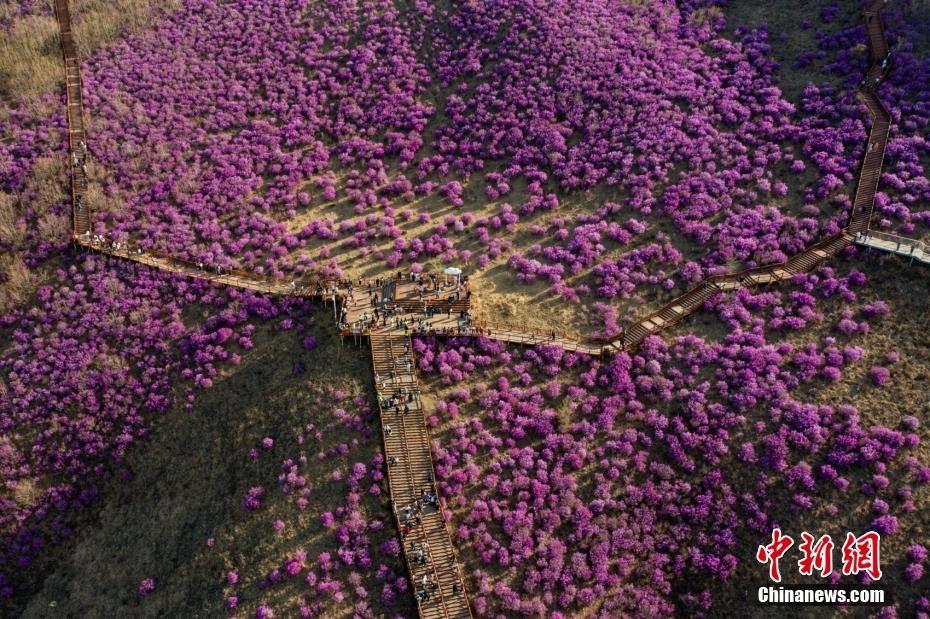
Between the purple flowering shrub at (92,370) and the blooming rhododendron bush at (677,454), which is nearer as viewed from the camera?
the blooming rhododendron bush at (677,454)

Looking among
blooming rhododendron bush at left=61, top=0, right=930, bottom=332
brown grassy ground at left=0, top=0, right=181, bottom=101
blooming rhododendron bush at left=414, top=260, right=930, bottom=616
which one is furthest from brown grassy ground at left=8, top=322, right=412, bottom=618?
brown grassy ground at left=0, top=0, right=181, bottom=101

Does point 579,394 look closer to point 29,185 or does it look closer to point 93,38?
point 29,185

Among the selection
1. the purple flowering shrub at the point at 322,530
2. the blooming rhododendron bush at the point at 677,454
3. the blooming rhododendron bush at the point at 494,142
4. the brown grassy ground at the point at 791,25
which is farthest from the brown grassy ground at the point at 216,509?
the brown grassy ground at the point at 791,25

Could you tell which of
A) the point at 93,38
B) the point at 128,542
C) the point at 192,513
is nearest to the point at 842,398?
the point at 192,513

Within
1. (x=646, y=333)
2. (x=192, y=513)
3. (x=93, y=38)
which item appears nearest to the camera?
(x=192, y=513)

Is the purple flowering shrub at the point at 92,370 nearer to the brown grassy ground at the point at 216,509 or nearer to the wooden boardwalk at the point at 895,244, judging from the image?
the brown grassy ground at the point at 216,509

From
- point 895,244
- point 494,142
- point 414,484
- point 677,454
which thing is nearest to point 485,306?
point 414,484

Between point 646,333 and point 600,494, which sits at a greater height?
point 646,333

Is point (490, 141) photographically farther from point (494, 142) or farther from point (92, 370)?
point (92, 370)
